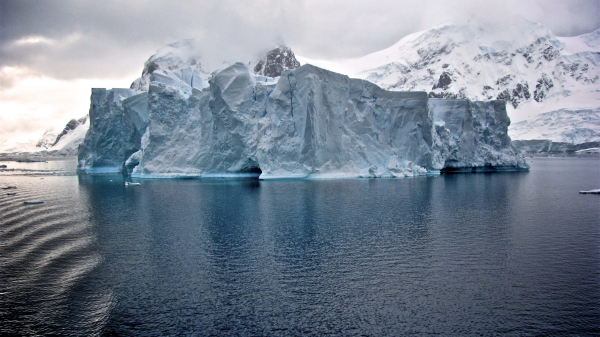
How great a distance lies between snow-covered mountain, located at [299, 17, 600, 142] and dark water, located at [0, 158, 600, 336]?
91.3 meters

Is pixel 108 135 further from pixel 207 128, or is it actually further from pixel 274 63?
pixel 274 63

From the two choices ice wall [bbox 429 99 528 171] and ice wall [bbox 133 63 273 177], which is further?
ice wall [bbox 429 99 528 171]

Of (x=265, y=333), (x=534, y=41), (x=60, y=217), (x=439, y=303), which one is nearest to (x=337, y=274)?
(x=439, y=303)

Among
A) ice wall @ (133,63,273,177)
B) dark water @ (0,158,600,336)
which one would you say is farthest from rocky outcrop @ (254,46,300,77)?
dark water @ (0,158,600,336)

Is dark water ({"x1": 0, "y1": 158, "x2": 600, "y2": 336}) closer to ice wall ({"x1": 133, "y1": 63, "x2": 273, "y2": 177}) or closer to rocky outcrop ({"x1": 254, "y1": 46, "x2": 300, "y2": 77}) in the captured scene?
ice wall ({"x1": 133, "y1": 63, "x2": 273, "y2": 177})

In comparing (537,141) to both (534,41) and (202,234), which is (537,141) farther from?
(202,234)

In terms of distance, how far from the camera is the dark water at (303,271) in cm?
651

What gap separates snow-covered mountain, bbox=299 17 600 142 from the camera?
346 feet

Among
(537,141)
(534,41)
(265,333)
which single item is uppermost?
(534,41)

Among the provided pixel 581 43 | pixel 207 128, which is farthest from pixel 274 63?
pixel 581 43

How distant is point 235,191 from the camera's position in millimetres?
23125

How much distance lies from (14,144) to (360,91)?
198552 mm

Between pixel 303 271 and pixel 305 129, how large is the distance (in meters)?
20.7

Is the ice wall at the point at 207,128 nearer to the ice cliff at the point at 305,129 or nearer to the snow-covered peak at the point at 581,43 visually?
the ice cliff at the point at 305,129
